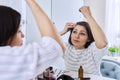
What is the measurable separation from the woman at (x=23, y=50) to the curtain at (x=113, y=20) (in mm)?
2752

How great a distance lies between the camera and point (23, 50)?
52cm

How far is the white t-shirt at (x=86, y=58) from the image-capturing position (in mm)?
1320

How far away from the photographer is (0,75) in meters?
0.51

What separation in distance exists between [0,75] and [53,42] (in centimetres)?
15

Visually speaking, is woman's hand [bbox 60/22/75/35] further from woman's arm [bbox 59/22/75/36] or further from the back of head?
the back of head

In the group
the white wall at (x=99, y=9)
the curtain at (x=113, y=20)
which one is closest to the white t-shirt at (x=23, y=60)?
the white wall at (x=99, y=9)

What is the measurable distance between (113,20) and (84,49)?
1.97m

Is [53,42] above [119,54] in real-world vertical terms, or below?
above

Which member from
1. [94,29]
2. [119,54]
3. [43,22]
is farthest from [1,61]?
[119,54]

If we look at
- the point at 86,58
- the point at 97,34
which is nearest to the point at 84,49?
the point at 86,58

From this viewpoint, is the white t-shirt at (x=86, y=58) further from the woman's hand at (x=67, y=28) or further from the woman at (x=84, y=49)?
the woman's hand at (x=67, y=28)

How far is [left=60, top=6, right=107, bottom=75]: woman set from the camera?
1304mm

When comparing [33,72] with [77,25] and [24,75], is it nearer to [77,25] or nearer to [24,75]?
[24,75]

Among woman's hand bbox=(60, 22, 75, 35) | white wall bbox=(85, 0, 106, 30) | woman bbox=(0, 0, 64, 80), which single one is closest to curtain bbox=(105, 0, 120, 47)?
white wall bbox=(85, 0, 106, 30)
